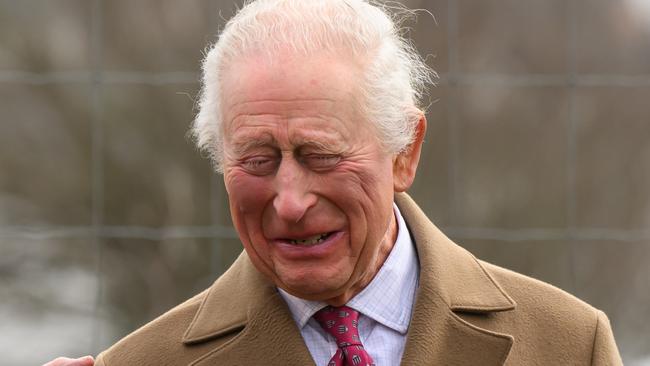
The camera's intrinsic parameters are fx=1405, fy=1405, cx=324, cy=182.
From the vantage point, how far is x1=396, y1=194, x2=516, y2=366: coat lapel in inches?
112

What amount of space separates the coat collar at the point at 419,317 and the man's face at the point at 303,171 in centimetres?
19

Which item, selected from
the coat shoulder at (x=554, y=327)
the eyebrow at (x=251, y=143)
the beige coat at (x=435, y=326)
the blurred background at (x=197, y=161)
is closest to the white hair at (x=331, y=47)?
the eyebrow at (x=251, y=143)

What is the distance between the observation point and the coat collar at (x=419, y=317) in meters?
2.86

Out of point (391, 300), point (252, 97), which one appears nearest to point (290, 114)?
point (252, 97)

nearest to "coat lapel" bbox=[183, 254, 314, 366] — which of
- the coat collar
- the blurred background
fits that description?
the coat collar

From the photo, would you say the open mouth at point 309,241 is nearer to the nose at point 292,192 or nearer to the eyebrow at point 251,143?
the nose at point 292,192

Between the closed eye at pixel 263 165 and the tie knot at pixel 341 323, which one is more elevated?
the closed eye at pixel 263 165

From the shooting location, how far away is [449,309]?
2910 millimetres

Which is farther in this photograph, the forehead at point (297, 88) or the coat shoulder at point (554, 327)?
the coat shoulder at point (554, 327)

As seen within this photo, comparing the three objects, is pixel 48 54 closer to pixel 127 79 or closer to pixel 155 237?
pixel 127 79

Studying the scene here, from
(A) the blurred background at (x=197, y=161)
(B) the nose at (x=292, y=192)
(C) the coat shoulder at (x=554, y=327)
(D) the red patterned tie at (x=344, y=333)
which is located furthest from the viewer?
(A) the blurred background at (x=197, y=161)

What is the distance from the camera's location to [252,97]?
263cm

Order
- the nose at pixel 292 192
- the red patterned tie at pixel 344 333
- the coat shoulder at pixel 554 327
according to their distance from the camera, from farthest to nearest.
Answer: the coat shoulder at pixel 554 327, the red patterned tie at pixel 344 333, the nose at pixel 292 192

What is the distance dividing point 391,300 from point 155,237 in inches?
268
